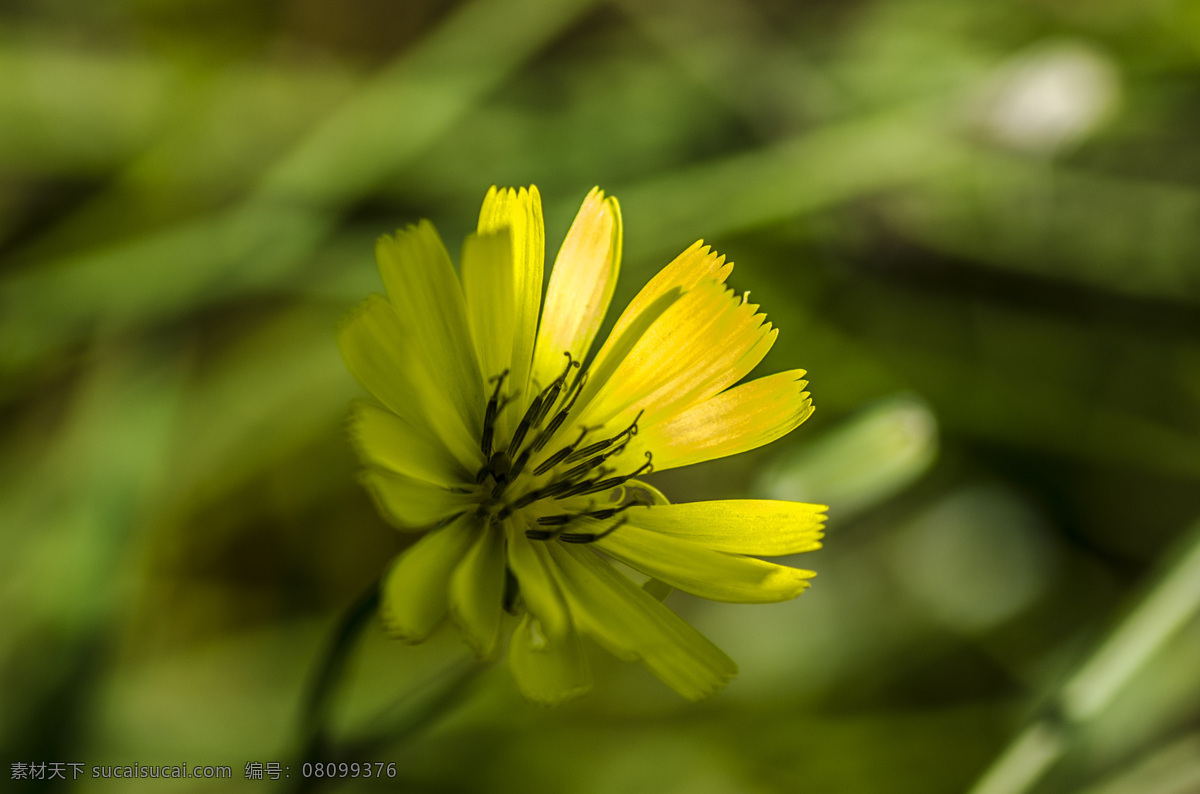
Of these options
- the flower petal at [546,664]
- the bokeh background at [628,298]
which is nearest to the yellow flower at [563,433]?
the flower petal at [546,664]

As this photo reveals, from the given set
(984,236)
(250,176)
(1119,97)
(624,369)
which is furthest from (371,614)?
(1119,97)

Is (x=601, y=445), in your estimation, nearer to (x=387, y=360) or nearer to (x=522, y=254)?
(x=522, y=254)

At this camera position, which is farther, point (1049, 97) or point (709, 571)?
point (1049, 97)

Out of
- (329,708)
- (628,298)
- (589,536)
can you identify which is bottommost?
(329,708)

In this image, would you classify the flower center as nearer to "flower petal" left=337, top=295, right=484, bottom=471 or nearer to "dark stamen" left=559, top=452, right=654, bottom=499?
"dark stamen" left=559, top=452, right=654, bottom=499

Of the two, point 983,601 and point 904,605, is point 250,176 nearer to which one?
point 904,605

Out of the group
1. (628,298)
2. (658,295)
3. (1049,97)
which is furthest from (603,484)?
(1049,97)
